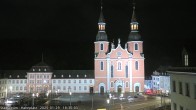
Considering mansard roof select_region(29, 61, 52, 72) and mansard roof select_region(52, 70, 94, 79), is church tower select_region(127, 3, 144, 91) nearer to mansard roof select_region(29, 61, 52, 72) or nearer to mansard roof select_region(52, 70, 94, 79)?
mansard roof select_region(52, 70, 94, 79)

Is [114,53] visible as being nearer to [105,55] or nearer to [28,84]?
[105,55]

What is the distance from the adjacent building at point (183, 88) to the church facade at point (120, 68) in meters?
53.8

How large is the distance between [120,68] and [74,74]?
14.3 metres

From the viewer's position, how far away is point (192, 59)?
80.6ft

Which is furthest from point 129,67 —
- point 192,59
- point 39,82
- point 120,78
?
point 192,59

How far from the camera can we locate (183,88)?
25922mm

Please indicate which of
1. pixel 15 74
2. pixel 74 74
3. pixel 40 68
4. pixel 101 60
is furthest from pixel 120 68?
pixel 15 74

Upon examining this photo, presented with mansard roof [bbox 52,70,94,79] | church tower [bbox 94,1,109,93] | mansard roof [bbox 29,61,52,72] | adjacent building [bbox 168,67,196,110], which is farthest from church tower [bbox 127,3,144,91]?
adjacent building [bbox 168,67,196,110]

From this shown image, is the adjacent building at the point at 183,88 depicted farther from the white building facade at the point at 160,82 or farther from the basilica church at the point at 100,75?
the basilica church at the point at 100,75

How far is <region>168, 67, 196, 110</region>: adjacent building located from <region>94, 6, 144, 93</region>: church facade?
177 ft

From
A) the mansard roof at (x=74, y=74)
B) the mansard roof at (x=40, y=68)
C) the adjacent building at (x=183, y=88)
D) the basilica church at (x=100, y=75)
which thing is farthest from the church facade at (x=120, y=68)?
the adjacent building at (x=183, y=88)

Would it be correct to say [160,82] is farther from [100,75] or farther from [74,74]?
[74,74]

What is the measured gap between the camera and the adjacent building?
23.1 metres

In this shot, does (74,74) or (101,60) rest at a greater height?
(101,60)
